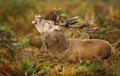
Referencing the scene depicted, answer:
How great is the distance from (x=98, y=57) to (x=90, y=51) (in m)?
0.19

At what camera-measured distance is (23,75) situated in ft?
35.7

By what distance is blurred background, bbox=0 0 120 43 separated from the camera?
667 inches

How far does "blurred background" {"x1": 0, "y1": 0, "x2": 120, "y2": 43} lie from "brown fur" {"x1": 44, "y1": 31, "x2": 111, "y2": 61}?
4739 millimetres

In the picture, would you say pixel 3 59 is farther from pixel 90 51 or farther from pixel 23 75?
pixel 90 51

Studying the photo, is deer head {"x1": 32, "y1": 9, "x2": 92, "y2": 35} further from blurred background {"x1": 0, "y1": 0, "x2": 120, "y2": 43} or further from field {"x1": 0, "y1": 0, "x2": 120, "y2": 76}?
blurred background {"x1": 0, "y1": 0, "x2": 120, "y2": 43}

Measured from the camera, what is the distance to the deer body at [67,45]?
10.6 m

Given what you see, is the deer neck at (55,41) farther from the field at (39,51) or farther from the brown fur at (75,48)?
the field at (39,51)

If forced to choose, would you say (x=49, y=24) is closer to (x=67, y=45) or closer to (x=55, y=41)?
(x=55, y=41)

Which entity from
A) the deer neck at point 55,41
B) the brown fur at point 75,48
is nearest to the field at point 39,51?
the brown fur at point 75,48

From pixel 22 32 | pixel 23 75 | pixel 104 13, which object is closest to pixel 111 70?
pixel 23 75

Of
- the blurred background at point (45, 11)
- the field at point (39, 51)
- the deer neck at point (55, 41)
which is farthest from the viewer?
the blurred background at point (45, 11)

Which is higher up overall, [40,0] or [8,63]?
[40,0]

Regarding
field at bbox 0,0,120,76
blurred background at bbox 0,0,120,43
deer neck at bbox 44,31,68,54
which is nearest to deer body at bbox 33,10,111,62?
deer neck at bbox 44,31,68,54

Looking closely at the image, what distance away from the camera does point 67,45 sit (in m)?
11.0
